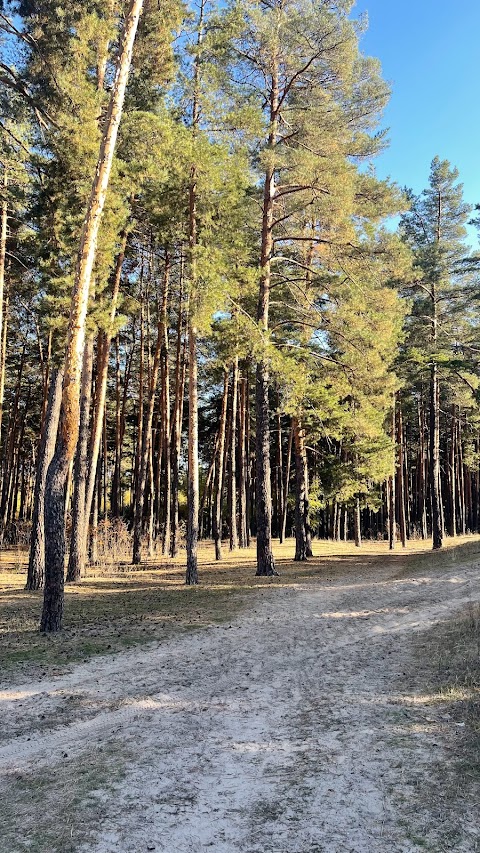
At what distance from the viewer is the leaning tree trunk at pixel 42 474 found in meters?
12.1

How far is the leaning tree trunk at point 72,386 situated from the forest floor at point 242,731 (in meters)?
0.79

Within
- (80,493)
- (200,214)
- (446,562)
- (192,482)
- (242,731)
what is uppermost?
(200,214)

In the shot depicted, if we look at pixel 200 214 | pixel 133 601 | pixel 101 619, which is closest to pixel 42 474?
pixel 133 601

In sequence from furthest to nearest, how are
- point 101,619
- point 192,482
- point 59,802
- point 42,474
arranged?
point 192,482
point 42,474
point 101,619
point 59,802

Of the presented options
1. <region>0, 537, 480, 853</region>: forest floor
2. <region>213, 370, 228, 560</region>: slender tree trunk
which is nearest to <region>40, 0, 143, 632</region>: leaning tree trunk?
<region>0, 537, 480, 853</region>: forest floor

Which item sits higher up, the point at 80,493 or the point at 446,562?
the point at 80,493

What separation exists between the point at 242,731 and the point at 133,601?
704cm

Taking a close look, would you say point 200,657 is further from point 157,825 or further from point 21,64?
point 21,64

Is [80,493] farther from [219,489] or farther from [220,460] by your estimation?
[220,460]

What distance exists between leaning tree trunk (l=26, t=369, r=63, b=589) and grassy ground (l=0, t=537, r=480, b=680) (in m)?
0.59

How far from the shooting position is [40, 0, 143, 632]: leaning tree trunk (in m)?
8.63

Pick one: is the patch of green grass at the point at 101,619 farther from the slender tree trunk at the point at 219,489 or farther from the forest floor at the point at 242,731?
the slender tree trunk at the point at 219,489

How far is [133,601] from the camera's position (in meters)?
11.5

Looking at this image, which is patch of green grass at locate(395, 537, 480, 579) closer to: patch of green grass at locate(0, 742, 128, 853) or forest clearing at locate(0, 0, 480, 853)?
forest clearing at locate(0, 0, 480, 853)
